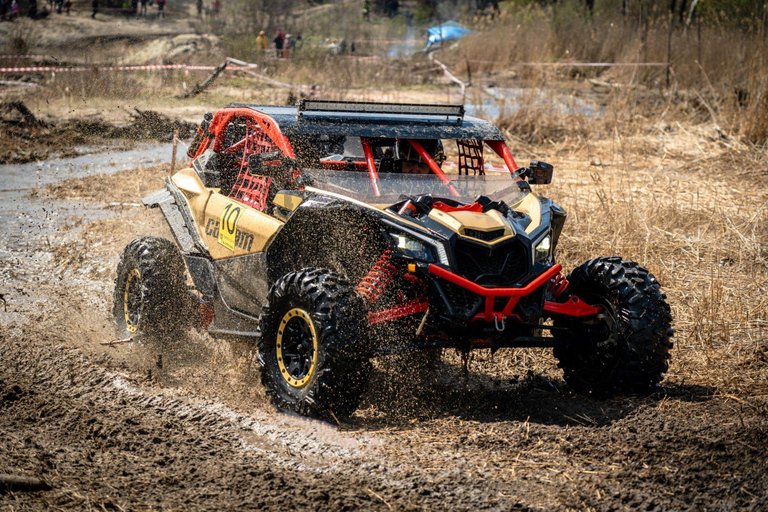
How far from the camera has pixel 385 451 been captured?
4500 millimetres

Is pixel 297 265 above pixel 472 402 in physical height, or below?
above

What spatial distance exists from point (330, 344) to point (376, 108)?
2109 mm

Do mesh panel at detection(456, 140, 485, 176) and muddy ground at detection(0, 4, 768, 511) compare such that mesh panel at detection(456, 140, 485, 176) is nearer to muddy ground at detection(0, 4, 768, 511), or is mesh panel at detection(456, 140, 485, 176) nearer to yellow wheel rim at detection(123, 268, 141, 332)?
muddy ground at detection(0, 4, 768, 511)

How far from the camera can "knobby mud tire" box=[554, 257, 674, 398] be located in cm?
509

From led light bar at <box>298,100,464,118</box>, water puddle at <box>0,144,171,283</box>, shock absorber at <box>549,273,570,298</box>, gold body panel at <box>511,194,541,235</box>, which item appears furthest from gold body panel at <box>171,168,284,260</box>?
water puddle at <box>0,144,171,283</box>

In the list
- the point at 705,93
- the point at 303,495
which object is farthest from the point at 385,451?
the point at 705,93

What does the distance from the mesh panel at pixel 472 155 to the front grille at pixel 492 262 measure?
1523 millimetres

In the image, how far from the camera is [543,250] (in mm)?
5086

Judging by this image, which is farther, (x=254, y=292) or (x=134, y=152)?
(x=134, y=152)

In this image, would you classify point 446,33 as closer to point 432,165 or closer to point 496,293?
point 432,165

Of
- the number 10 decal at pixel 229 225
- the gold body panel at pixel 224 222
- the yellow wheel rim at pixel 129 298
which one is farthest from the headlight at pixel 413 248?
the yellow wheel rim at pixel 129 298

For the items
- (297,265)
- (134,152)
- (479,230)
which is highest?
(479,230)

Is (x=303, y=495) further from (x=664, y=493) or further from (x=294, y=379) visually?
(x=664, y=493)

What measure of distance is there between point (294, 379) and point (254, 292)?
0.95 metres
